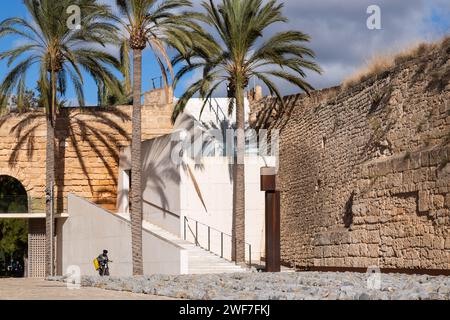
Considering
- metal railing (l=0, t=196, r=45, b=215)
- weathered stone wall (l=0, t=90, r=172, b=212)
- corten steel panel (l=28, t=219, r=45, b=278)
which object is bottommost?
corten steel panel (l=28, t=219, r=45, b=278)

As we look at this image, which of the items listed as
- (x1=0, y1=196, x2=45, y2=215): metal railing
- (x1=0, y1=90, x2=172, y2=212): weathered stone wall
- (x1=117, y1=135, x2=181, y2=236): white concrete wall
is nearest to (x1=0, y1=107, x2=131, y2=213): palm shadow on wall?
(x1=0, y1=90, x2=172, y2=212): weathered stone wall

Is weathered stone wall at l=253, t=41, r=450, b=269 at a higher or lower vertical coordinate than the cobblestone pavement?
higher

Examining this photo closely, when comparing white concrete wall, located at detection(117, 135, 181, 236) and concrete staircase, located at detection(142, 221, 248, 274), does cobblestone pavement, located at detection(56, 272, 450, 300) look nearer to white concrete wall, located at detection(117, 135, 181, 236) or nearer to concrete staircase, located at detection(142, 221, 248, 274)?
concrete staircase, located at detection(142, 221, 248, 274)

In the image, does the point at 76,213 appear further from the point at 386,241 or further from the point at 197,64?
the point at 386,241

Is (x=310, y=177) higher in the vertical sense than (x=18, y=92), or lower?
lower

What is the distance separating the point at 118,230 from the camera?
2925 cm

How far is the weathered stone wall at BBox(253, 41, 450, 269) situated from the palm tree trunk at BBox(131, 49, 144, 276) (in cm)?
508

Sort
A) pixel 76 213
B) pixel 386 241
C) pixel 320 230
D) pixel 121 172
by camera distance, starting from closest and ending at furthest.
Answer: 1. pixel 386 241
2. pixel 320 230
3. pixel 76 213
4. pixel 121 172

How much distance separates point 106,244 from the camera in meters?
30.2

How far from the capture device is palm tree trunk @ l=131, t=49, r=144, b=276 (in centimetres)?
2538

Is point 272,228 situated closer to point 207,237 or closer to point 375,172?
point 375,172

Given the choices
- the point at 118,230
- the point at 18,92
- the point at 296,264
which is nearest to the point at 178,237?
the point at 118,230

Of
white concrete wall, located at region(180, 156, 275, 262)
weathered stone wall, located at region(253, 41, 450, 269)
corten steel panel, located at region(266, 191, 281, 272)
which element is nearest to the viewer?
weathered stone wall, located at region(253, 41, 450, 269)

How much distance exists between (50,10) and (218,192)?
327 inches
